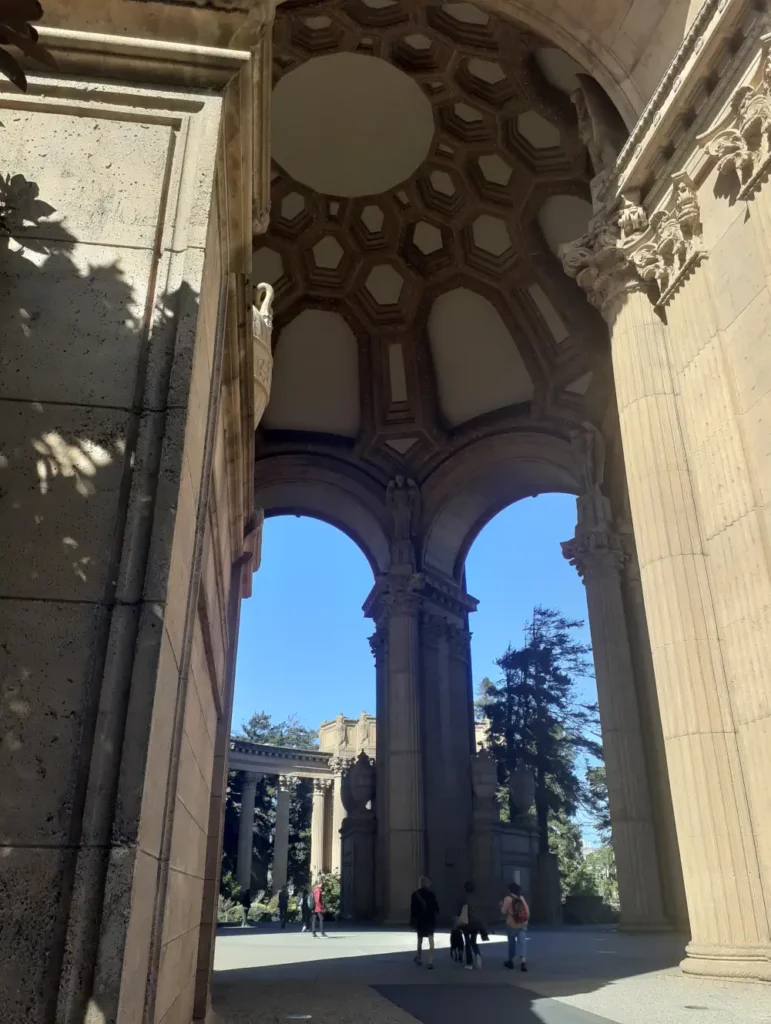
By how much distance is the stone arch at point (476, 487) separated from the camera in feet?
69.9

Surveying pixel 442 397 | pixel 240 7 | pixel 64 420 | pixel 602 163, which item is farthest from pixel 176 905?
pixel 442 397

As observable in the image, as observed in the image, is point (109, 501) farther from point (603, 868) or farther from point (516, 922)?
point (603, 868)

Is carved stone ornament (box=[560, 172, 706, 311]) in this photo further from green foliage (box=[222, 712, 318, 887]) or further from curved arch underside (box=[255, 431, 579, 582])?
green foliage (box=[222, 712, 318, 887])

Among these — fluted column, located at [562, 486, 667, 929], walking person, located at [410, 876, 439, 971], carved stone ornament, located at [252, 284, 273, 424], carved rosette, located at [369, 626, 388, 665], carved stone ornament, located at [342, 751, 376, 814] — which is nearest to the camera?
carved stone ornament, located at [252, 284, 273, 424]

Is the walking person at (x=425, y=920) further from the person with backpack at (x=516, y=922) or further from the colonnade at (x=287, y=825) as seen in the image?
the colonnade at (x=287, y=825)

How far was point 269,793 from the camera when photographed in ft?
140

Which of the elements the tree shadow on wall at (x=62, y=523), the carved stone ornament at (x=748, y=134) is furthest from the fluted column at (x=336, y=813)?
the tree shadow on wall at (x=62, y=523)

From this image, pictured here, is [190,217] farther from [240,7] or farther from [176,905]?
[176,905]

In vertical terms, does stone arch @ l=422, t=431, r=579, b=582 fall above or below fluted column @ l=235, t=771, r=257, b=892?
above

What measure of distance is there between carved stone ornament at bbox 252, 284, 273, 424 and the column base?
5.62 m

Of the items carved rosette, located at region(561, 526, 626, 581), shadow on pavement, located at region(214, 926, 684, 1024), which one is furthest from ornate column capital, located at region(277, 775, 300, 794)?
shadow on pavement, located at region(214, 926, 684, 1024)

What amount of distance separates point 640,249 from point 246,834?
3133 centimetres

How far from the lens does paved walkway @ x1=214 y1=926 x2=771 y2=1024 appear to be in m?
5.24

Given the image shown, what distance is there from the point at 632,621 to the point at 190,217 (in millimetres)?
15054
